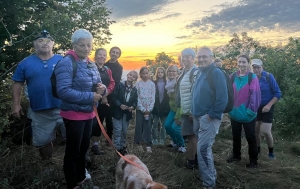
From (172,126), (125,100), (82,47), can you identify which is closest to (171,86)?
(172,126)

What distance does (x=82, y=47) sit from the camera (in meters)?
3.46

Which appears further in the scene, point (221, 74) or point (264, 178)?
point (264, 178)

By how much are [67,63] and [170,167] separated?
2988 millimetres

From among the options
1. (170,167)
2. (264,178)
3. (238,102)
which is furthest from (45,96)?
(264,178)

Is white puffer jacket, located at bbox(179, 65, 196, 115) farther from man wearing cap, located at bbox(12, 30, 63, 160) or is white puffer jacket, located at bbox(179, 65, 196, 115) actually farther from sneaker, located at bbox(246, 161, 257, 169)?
man wearing cap, located at bbox(12, 30, 63, 160)

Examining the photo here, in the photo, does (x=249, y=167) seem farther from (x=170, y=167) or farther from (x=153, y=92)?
(x=153, y=92)

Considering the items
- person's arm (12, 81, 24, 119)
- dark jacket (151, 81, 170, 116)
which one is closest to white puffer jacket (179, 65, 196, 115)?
dark jacket (151, 81, 170, 116)

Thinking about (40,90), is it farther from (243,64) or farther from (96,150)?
(243,64)

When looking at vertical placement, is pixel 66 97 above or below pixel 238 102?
above

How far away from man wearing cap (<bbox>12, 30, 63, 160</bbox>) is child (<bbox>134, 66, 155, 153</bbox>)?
240cm

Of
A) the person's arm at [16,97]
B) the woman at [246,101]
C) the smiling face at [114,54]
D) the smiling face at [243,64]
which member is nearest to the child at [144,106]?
the smiling face at [114,54]

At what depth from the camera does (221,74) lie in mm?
4168

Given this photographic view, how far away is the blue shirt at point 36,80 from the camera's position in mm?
4176

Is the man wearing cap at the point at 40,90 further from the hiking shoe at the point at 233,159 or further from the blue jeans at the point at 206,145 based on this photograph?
the hiking shoe at the point at 233,159
